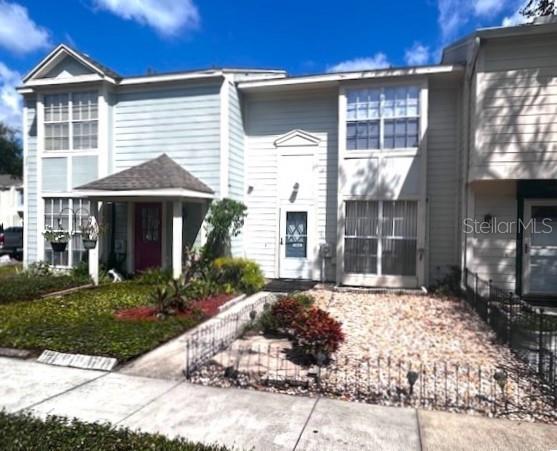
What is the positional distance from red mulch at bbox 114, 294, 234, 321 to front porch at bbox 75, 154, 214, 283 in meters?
1.75

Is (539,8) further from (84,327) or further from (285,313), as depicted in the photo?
(84,327)

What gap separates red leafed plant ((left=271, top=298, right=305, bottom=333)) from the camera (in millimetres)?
6668

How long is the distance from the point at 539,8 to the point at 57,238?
17.4 metres

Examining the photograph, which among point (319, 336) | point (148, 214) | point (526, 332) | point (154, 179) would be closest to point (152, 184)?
point (154, 179)

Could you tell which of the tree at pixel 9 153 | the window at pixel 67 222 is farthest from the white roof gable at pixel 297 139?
the tree at pixel 9 153

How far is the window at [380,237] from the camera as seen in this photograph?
10945 mm

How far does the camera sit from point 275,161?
41.0 feet

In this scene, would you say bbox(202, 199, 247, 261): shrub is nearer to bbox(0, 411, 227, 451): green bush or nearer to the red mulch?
the red mulch

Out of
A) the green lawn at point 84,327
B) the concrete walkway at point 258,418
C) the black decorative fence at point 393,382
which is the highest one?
Result: the green lawn at point 84,327

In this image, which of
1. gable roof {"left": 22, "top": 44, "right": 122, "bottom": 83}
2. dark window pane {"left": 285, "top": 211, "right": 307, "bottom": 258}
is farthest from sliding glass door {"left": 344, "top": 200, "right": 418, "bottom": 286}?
gable roof {"left": 22, "top": 44, "right": 122, "bottom": 83}

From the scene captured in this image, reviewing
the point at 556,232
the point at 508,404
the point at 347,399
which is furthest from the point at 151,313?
the point at 556,232

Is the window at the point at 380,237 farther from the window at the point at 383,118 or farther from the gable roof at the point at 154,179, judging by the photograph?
the gable roof at the point at 154,179

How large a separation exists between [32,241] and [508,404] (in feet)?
45.9

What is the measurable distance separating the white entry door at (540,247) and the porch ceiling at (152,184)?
26.7 ft
